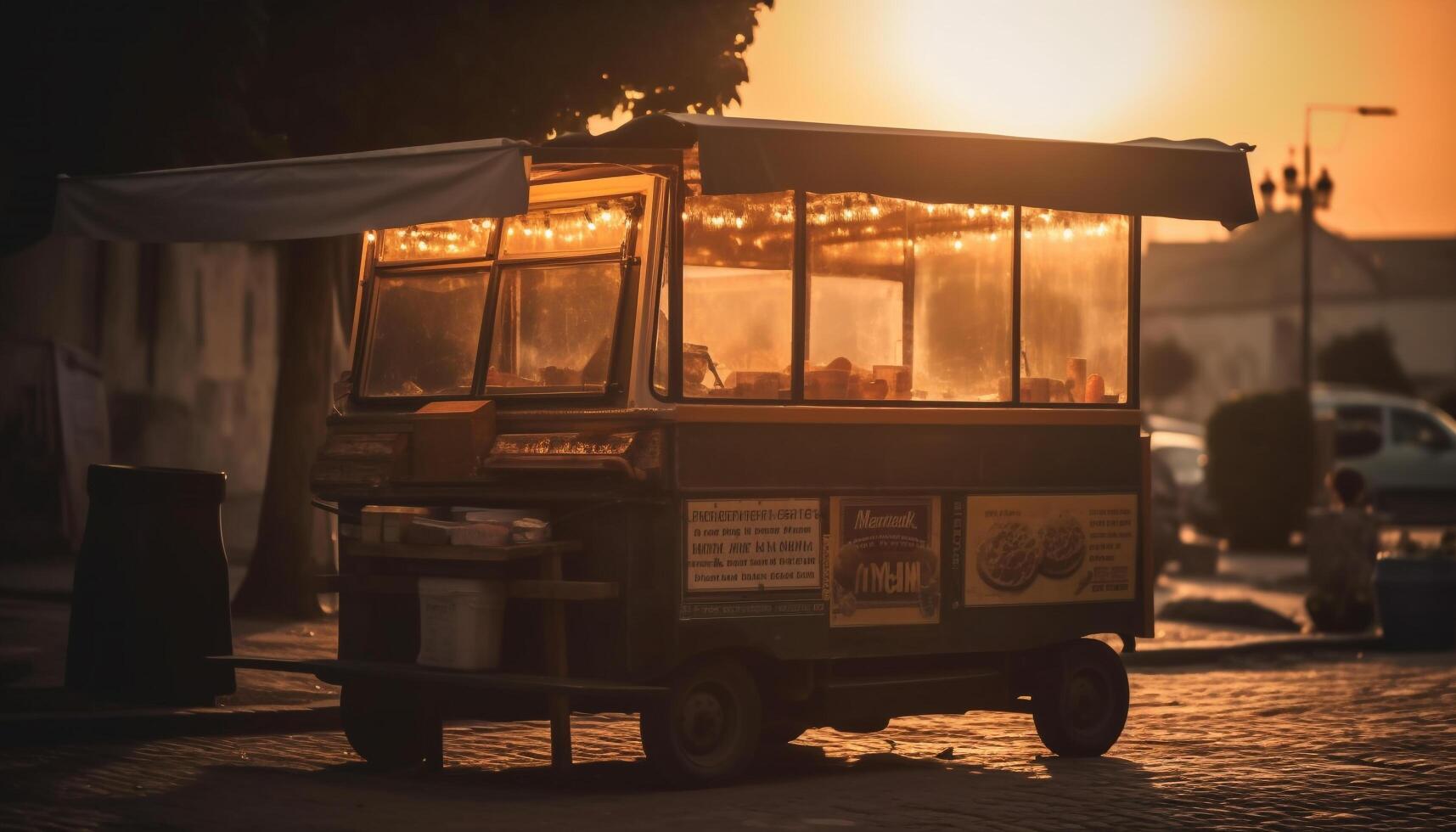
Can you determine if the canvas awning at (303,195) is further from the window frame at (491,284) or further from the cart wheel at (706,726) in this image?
the cart wheel at (706,726)

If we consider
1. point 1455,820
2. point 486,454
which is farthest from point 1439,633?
point 486,454

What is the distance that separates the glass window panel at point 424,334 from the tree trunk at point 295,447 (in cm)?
548

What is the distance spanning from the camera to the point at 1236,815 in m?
8.90

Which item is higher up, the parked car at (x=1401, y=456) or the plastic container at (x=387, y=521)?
the parked car at (x=1401, y=456)

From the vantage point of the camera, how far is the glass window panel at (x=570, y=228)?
9.54 m

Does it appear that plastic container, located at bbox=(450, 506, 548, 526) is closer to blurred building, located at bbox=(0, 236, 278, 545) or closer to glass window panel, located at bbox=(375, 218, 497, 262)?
glass window panel, located at bbox=(375, 218, 497, 262)

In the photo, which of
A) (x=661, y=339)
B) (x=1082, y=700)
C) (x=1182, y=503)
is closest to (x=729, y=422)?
(x=661, y=339)

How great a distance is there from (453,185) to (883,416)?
2322 mm

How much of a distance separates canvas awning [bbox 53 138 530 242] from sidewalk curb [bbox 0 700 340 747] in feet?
7.72

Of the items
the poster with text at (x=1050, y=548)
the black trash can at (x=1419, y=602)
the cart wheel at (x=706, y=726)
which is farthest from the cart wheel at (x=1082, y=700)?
the black trash can at (x=1419, y=602)

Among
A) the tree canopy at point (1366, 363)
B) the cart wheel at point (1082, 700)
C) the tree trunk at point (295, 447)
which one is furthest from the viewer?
the tree canopy at point (1366, 363)

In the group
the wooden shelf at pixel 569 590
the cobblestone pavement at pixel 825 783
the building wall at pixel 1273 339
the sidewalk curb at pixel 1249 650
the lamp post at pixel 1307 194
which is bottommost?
the cobblestone pavement at pixel 825 783

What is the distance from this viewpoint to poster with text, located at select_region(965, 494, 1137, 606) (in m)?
10.5

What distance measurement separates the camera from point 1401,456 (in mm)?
37250
